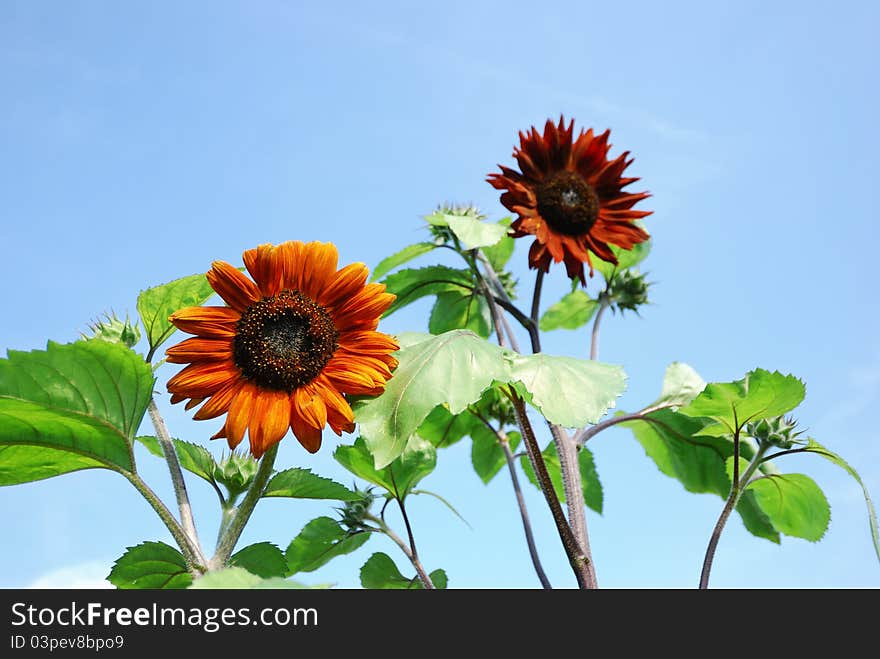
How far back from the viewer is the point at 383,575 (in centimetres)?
208

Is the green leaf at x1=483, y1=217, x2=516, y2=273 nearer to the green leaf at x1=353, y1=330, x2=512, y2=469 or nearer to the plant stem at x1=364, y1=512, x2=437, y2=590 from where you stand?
the plant stem at x1=364, y1=512, x2=437, y2=590

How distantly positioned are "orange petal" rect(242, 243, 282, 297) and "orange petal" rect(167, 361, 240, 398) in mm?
137

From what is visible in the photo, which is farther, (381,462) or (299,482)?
(299,482)

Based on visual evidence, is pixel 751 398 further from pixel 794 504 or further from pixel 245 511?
pixel 245 511

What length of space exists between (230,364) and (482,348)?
41 centimetres

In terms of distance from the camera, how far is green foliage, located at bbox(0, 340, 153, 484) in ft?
4.04

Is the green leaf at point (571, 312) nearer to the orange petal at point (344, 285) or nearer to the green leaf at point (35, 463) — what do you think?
the orange petal at point (344, 285)

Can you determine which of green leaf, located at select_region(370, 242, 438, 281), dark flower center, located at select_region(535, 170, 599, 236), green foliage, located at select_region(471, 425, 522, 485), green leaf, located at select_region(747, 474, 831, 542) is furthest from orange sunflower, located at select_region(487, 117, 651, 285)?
green foliage, located at select_region(471, 425, 522, 485)

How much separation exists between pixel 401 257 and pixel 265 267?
739mm

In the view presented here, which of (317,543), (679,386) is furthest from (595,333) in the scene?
(317,543)

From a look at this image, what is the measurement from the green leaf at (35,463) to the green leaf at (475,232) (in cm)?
83
